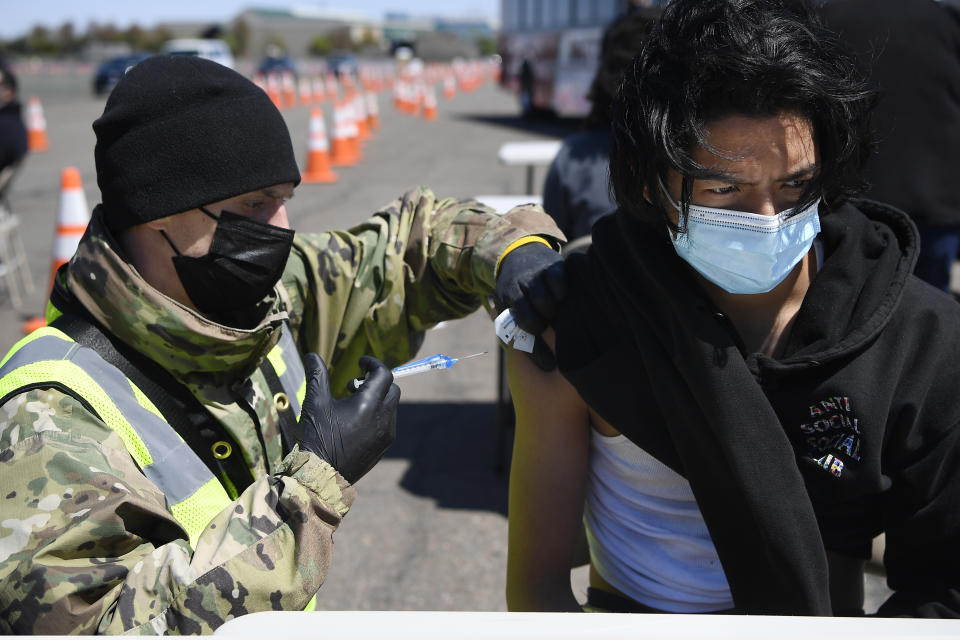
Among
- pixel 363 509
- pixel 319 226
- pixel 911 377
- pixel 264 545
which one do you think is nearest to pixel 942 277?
pixel 911 377

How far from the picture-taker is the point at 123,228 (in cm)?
169

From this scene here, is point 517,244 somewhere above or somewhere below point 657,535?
above

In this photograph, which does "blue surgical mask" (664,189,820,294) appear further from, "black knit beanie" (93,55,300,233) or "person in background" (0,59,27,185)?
"person in background" (0,59,27,185)

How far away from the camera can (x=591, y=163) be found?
3.47m

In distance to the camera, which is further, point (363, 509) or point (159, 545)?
point (363, 509)

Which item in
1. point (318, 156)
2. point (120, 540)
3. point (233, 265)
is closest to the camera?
point (120, 540)

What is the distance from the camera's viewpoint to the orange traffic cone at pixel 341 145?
12445mm

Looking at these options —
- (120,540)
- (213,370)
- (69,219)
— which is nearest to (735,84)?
(213,370)

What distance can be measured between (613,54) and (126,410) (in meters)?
2.52

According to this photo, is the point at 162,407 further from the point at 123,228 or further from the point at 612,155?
the point at 612,155

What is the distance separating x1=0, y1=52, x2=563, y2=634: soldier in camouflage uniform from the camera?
1.26 m

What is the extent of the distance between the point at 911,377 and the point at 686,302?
0.41 m

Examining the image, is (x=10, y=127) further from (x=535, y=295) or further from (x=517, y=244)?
(x=535, y=295)

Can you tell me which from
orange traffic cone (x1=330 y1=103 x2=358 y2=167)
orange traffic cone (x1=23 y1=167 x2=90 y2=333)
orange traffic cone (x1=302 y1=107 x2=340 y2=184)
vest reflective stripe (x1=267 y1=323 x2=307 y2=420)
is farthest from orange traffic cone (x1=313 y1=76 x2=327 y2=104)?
vest reflective stripe (x1=267 y1=323 x2=307 y2=420)
